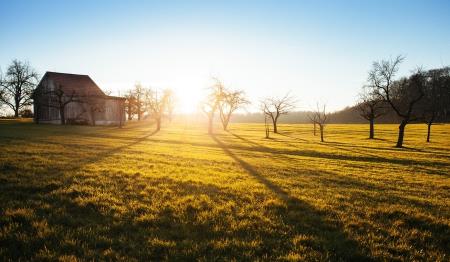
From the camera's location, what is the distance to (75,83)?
59156mm

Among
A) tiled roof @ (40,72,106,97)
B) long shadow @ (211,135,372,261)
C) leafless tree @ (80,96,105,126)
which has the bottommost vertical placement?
long shadow @ (211,135,372,261)

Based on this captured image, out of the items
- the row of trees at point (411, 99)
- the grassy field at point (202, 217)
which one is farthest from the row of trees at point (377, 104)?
the grassy field at point (202, 217)

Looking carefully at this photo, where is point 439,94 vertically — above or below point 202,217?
above

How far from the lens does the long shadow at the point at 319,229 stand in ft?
18.9

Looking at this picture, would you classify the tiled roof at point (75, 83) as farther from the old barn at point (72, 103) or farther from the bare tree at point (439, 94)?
the bare tree at point (439, 94)

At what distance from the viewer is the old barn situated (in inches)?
Result: 2130

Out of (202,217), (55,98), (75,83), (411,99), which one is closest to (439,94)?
(411,99)

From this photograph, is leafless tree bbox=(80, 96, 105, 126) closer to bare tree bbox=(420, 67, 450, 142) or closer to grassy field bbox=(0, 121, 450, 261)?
grassy field bbox=(0, 121, 450, 261)

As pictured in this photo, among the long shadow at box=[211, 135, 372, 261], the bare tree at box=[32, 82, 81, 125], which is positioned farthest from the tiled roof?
the long shadow at box=[211, 135, 372, 261]

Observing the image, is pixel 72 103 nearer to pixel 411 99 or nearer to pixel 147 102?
pixel 147 102

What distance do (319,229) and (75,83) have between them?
63551 mm

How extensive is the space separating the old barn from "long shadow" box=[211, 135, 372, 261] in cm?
5042

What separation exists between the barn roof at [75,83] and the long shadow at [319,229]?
56.9m

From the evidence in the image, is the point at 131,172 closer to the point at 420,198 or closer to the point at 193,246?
the point at 193,246
